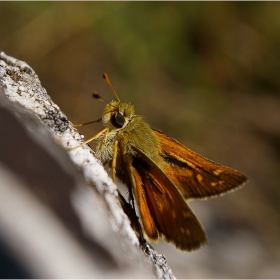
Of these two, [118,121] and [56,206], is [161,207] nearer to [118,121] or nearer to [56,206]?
[118,121]

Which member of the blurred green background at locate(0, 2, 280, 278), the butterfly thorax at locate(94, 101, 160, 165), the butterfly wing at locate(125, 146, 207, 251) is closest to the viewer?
the butterfly wing at locate(125, 146, 207, 251)

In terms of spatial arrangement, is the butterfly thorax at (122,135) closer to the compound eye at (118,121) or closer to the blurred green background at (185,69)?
the compound eye at (118,121)

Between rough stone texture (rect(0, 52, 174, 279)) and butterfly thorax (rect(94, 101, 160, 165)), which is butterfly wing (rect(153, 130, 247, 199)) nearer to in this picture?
butterfly thorax (rect(94, 101, 160, 165))

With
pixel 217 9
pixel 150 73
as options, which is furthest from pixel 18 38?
pixel 217 9

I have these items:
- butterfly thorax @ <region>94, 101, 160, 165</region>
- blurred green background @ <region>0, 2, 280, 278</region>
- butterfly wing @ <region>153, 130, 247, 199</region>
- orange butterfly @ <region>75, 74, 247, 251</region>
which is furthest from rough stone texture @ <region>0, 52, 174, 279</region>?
blurred green background @ <region>0, 2, 280, 278</region>

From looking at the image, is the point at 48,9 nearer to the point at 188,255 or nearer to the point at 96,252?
the point at 188,255

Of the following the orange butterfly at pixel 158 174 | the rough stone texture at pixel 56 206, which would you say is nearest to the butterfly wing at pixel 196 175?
the orange butterfly at pixel 158 174

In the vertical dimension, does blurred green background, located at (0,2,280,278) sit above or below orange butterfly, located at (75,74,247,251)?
above
